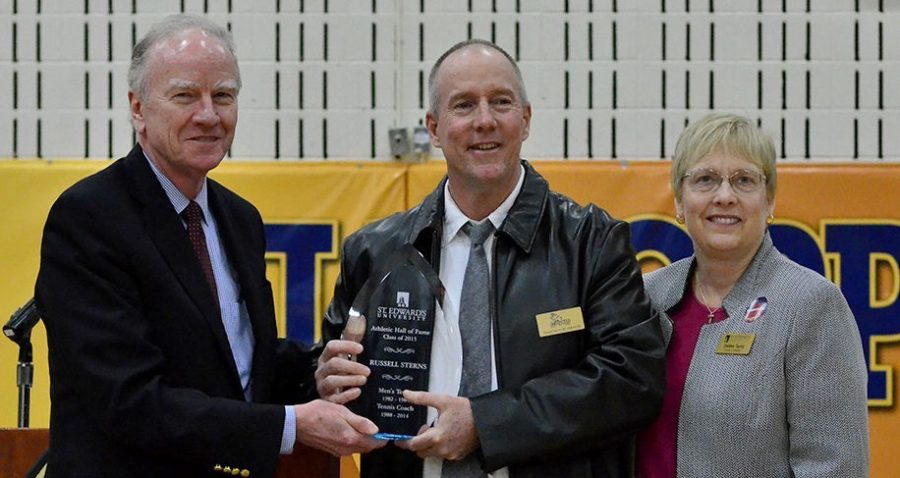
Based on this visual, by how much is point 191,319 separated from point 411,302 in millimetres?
491

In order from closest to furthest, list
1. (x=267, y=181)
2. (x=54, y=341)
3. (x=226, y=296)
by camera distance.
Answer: (x=54, y=341)
(x=226, y=296)
(x=267, y=181)

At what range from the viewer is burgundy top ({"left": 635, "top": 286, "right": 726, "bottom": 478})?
2.68 meters

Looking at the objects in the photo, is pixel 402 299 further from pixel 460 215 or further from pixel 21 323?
pixel 21 323

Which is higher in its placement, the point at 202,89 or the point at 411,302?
the point at 202,89

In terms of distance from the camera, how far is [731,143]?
2.73m

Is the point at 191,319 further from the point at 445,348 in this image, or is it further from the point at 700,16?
the point at 700,16

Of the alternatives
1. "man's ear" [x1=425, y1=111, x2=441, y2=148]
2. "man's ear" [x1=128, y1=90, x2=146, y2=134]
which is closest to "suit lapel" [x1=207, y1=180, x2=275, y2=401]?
"man's ear" [x1=128, y1=90, x2=146, y2=134]

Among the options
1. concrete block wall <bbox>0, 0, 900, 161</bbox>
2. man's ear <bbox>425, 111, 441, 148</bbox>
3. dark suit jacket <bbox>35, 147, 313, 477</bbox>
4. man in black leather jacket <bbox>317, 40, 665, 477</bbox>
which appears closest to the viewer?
dark suit jacket <bbox>35, 147, 313, 477</bbox>

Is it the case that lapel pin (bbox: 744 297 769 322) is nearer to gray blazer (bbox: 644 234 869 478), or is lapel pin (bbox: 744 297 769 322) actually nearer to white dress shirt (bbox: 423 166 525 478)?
gray blazer (bbox: 644 234 869 478)

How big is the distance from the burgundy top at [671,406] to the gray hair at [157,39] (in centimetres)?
126

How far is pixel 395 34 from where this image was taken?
5.20 m

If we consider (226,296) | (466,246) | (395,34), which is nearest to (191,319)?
(226,296)

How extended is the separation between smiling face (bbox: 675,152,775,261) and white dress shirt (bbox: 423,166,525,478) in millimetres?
477

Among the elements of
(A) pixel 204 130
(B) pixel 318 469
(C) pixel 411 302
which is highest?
(A) pixel 204 130
